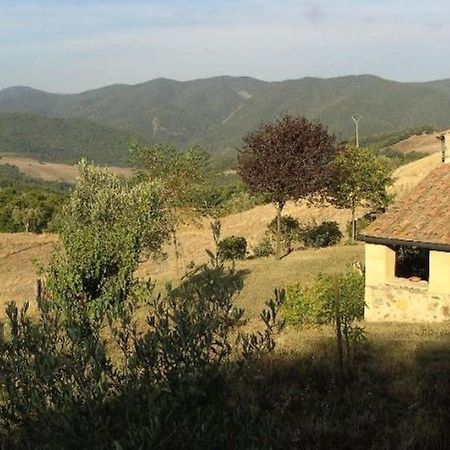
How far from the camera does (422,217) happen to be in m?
19.8

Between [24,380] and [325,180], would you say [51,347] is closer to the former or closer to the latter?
[24,380]

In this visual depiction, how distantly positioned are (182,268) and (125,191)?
1533cm

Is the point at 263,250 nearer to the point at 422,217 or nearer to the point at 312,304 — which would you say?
the point at 422,217

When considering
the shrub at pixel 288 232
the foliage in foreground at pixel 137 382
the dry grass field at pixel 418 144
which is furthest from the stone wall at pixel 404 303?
the dry grass field at pixel 418 144

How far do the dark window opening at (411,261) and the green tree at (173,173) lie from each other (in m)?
12.2

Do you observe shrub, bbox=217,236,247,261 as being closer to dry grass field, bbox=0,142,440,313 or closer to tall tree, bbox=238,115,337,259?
dry grass field, bbox=0,142,440,313

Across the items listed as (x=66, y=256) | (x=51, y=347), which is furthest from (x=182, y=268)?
(x=51, y=347)

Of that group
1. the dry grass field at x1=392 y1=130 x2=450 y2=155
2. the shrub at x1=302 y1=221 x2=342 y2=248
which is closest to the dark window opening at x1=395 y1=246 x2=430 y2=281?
the shrub at x1=302 y1=221 x2=342 y2=248

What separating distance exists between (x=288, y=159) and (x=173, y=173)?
A: 6283 millimetres

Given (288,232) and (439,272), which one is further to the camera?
Result: (288,232)

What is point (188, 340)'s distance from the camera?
18.4 feet

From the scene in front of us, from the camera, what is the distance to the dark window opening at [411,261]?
2297 cm

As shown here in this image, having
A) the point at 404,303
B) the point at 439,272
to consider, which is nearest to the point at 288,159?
the point at 404,303

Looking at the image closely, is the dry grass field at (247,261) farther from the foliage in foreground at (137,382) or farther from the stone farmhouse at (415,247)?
the foliage in foreground at (137,382)
